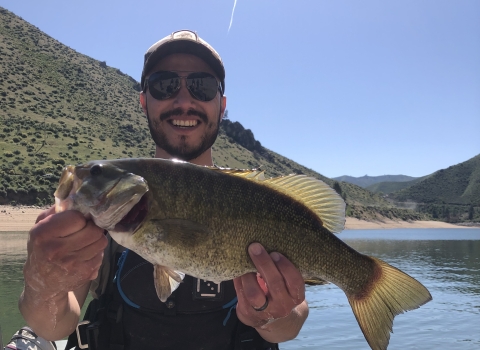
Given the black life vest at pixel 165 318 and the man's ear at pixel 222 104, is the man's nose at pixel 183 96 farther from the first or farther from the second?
the black life vest at pixel 165 318

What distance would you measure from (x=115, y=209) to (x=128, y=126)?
218 ft

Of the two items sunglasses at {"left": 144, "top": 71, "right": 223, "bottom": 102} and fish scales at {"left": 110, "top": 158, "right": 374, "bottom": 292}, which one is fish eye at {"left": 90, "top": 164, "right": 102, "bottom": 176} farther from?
sunglasses at {"left": 144, "top": 71, "right": 223, "bottom": 102}

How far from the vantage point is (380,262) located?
9.41ft

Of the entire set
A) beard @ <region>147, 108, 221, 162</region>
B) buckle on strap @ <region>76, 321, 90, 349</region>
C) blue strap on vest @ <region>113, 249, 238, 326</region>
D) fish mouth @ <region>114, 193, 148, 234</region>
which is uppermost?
beard @ <region>147, 108, 221, 162</region>

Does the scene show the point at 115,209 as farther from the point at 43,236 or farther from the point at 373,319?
the point at 373,319

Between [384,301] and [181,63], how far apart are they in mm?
3016

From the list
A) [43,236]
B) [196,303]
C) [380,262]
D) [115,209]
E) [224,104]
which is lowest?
[196,303]

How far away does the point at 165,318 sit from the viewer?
10.8ft

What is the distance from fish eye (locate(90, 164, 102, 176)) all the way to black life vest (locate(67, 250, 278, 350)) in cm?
131

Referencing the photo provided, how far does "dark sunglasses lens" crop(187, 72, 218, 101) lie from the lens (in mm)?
4180

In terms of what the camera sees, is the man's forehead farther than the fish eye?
Yes

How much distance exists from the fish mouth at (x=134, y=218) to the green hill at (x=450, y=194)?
124 m

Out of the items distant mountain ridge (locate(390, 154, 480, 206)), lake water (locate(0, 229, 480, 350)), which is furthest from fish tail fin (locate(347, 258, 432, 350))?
distant mountain ridge (locate(390, 154, 480, 206))

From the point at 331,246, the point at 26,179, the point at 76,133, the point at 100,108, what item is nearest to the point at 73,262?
the point at 331,246
